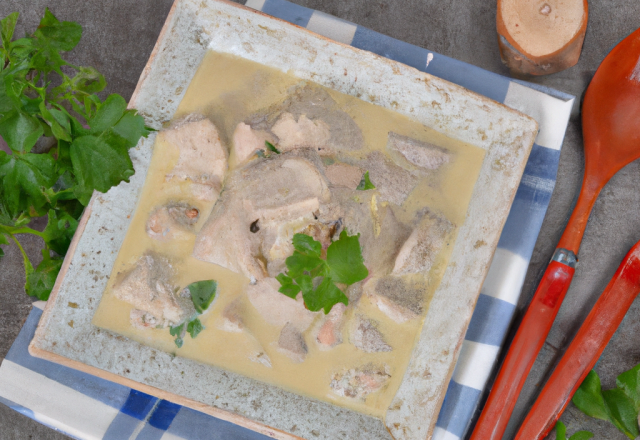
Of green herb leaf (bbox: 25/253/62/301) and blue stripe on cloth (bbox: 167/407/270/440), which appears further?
blue stripe on cloth (bbox: 167/407/270/440)

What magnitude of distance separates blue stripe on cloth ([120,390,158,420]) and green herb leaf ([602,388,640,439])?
1.16 meters

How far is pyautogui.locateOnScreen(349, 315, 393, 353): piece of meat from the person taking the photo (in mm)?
1037

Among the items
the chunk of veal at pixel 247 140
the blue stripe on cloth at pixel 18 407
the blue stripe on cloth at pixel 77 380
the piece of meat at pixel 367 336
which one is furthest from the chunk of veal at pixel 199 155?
the blue stripe on cloth at pixel 18 407

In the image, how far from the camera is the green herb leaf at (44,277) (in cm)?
100

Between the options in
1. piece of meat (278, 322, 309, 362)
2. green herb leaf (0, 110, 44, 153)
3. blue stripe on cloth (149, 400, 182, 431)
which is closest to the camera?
green herb leaf (0, 110, 44, 153)

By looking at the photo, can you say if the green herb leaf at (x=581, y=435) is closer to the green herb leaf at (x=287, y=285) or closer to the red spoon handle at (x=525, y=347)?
the red spoon handle at (x=525, y=347)

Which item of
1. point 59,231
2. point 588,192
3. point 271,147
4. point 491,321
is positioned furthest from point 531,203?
point 59,231

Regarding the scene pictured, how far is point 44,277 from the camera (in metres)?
1.01

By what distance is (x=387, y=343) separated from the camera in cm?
106

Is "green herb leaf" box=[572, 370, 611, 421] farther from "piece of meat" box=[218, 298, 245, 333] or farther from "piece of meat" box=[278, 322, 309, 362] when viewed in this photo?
"piece of meat" box=[218, 298, 245, 333]

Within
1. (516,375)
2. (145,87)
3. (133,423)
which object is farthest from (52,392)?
(516,375)

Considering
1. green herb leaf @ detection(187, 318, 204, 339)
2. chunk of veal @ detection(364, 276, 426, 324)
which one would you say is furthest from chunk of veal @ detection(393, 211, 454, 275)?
green herb leaf @ detection(187, 318, 204, 339)

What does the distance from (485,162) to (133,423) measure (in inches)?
43.2

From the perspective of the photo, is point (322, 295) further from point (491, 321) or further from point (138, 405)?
point (138, 405)
